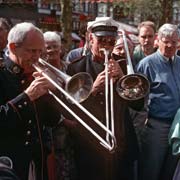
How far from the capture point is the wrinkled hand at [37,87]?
299 cm


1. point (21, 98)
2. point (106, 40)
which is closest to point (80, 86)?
point (21, 98)

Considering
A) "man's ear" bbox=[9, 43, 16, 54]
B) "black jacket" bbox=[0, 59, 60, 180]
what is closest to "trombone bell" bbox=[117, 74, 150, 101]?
"black jacket" bbox=[0, 59, 60, 180]

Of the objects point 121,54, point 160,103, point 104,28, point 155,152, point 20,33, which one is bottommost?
point 155,152

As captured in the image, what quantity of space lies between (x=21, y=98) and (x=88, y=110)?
2.99 feet

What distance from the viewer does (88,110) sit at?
3.84m

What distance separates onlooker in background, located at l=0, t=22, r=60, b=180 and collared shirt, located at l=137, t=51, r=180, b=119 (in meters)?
1.43

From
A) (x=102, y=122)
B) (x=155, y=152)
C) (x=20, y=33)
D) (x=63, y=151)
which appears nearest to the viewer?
(x=20, y=33)

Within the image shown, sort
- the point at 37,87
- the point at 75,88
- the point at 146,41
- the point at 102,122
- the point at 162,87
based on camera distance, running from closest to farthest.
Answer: the point at 37,87, the point at 75,88, the point at 102,122, the point at 162,87, the point at 146,41

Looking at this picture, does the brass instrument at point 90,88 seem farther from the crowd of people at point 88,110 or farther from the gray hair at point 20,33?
the gray hair at point 20,33

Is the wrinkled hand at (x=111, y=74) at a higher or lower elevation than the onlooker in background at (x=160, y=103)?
higher

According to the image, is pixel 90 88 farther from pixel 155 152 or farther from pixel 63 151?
pixel 155 152

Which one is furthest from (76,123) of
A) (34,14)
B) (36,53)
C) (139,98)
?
(34,14)

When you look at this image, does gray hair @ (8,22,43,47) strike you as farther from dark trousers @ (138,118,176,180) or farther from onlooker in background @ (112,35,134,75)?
dark trousers @ (138,118,176,180)

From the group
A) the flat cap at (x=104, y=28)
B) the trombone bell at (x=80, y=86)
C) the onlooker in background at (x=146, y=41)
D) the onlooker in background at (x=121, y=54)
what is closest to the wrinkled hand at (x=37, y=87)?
the trombone bell at (x=80, y=86)
